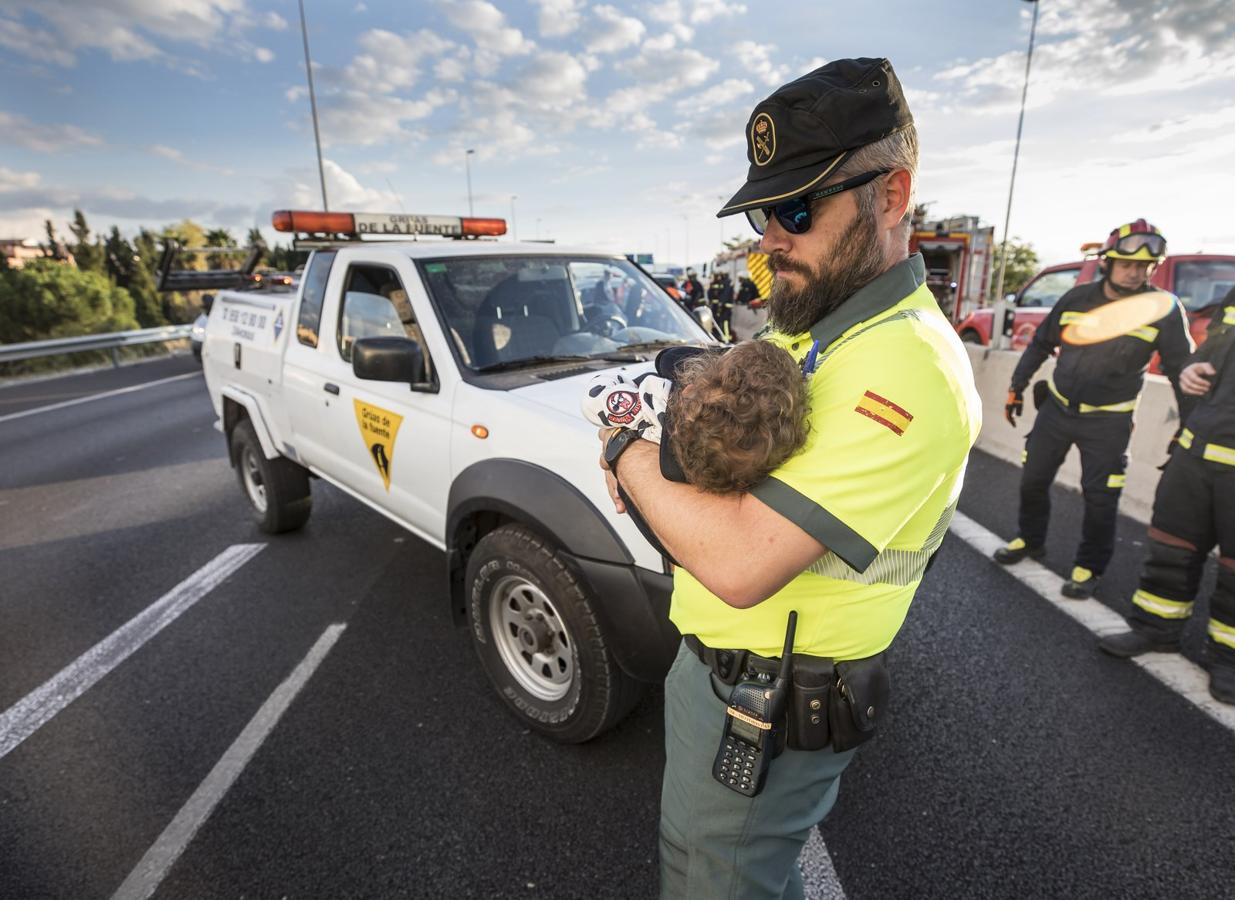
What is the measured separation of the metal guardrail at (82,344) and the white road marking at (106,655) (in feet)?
39.5

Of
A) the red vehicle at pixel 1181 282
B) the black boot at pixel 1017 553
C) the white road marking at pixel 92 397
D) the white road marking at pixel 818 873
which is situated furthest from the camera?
the white road marking at pixel 92 397

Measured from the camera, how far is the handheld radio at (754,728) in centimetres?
117

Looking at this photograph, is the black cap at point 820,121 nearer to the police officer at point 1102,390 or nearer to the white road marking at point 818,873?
the white road marking at point 818,873

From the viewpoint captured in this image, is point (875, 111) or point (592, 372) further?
point (592, 372)

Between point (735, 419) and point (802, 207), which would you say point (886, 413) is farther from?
point (802, 207)

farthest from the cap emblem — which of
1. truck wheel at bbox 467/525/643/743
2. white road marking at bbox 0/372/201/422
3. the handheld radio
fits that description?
white road marking at bbox 0/372/201/422

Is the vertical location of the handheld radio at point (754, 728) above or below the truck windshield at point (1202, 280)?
below

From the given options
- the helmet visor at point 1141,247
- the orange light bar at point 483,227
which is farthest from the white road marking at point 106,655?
the helmet visor at point 1141,247

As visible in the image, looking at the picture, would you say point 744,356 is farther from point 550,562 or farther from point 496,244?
point 496,244

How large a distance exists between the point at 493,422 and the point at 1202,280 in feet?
27.2

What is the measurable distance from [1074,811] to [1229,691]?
1178mm

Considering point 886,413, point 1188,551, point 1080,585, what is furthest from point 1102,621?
point 886,413

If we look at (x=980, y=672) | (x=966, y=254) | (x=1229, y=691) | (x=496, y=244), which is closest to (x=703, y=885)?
(x=980, y=672)

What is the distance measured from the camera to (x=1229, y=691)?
2.79 meters
